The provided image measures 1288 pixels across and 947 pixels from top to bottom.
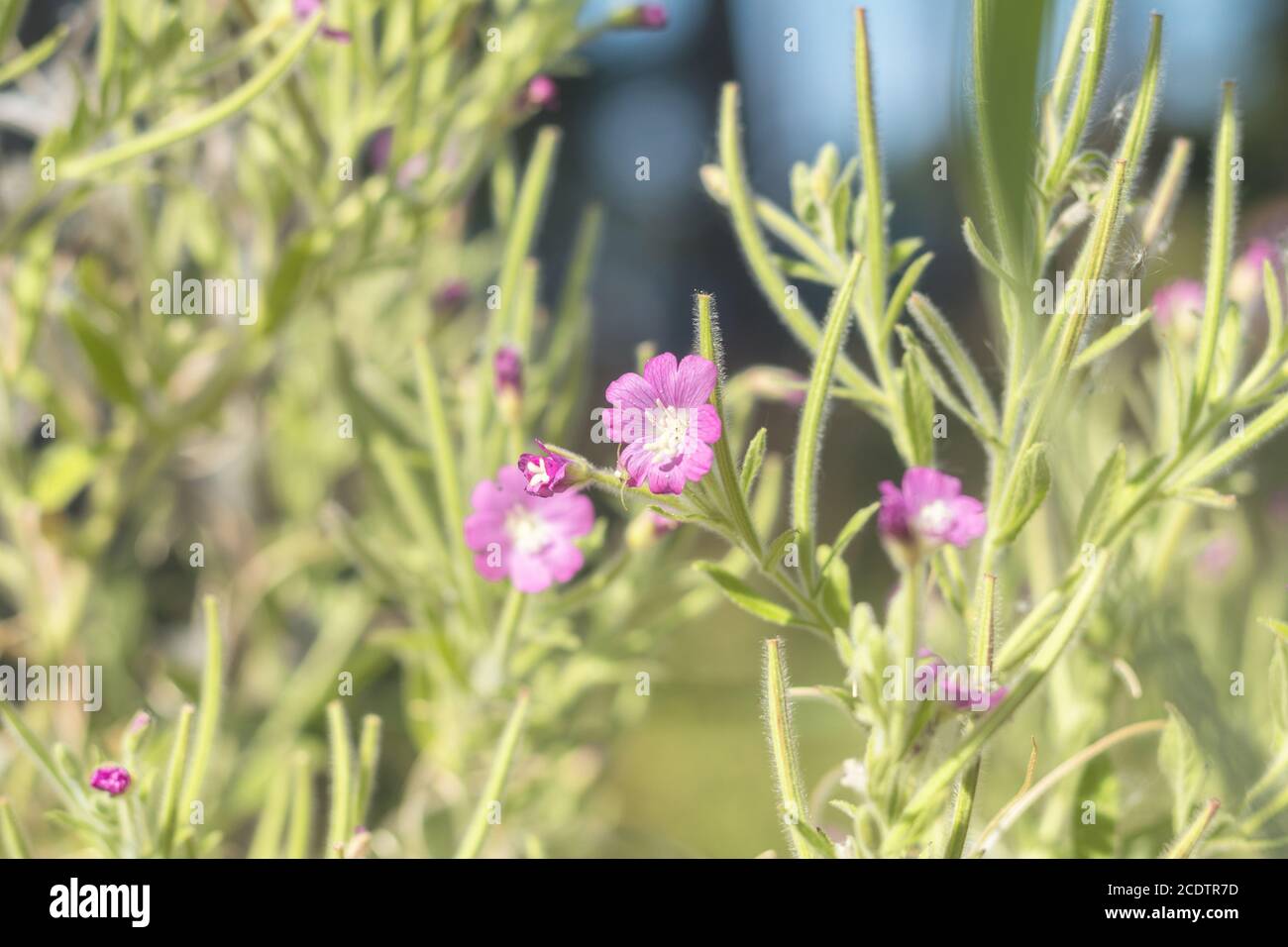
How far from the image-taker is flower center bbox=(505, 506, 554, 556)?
1.71 feet

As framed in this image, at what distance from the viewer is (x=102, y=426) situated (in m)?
0.84

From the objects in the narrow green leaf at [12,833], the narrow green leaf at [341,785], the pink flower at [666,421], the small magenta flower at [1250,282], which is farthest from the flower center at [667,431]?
the small magenta flower at [1250,282]

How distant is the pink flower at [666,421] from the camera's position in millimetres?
336

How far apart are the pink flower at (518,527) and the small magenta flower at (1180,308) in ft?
0.96

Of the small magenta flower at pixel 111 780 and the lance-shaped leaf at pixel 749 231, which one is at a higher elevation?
the lance-shaped leaf at pixel 749 231

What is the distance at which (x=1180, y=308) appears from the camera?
1.98 ft

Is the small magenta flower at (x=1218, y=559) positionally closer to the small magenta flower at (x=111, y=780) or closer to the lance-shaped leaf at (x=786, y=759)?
the lance-shaped leaf at (x=786, y=759)

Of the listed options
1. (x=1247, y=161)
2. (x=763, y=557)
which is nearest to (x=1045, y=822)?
(x=763, y=557)

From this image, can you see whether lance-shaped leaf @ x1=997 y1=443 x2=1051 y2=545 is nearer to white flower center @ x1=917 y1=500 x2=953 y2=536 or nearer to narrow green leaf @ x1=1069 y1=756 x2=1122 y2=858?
white flower center @ x1=917 y1=500 x2=953 y2=536

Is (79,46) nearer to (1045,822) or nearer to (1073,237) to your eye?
(1073,237)

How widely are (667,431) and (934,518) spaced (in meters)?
0.10

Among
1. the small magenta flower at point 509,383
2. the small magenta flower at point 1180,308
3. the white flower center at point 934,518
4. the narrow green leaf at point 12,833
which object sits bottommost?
the narrow green leaf at point 12,833

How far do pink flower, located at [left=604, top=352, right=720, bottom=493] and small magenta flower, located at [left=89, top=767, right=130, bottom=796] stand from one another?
0.25 meters
